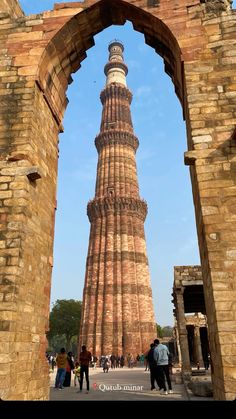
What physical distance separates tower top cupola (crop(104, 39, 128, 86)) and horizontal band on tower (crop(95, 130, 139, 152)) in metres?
7.30

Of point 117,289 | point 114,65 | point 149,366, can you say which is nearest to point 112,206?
point 117,289

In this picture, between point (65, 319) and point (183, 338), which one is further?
point (65, 319)

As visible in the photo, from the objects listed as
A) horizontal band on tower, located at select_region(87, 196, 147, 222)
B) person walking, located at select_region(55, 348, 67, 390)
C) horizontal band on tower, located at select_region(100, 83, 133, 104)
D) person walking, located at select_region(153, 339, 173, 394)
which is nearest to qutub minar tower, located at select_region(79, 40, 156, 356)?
horizontal band on tower, located at select_region(87, 196, 147, 222)

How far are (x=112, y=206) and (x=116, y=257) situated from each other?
4.39m

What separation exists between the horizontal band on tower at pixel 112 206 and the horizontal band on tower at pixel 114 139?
586cm

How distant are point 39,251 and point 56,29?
14.5 feet

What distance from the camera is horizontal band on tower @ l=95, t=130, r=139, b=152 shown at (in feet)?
100

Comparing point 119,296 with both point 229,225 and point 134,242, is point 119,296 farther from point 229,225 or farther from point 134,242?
point 229,225

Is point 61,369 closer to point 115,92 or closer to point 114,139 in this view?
point 114,139

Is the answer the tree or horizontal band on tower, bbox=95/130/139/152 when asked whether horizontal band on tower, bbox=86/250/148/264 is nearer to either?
horizontal band on tower, bbox=95/130/139/152

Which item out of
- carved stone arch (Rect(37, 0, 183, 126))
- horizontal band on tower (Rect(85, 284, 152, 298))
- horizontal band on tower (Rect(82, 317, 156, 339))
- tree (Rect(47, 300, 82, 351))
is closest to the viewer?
carved stone arch (Rect(37, 0, 183, 126))

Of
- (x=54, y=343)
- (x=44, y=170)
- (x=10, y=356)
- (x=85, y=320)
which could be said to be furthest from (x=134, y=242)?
(x=54, y=343)

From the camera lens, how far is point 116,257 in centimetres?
2580

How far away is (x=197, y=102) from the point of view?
544 centimetres
